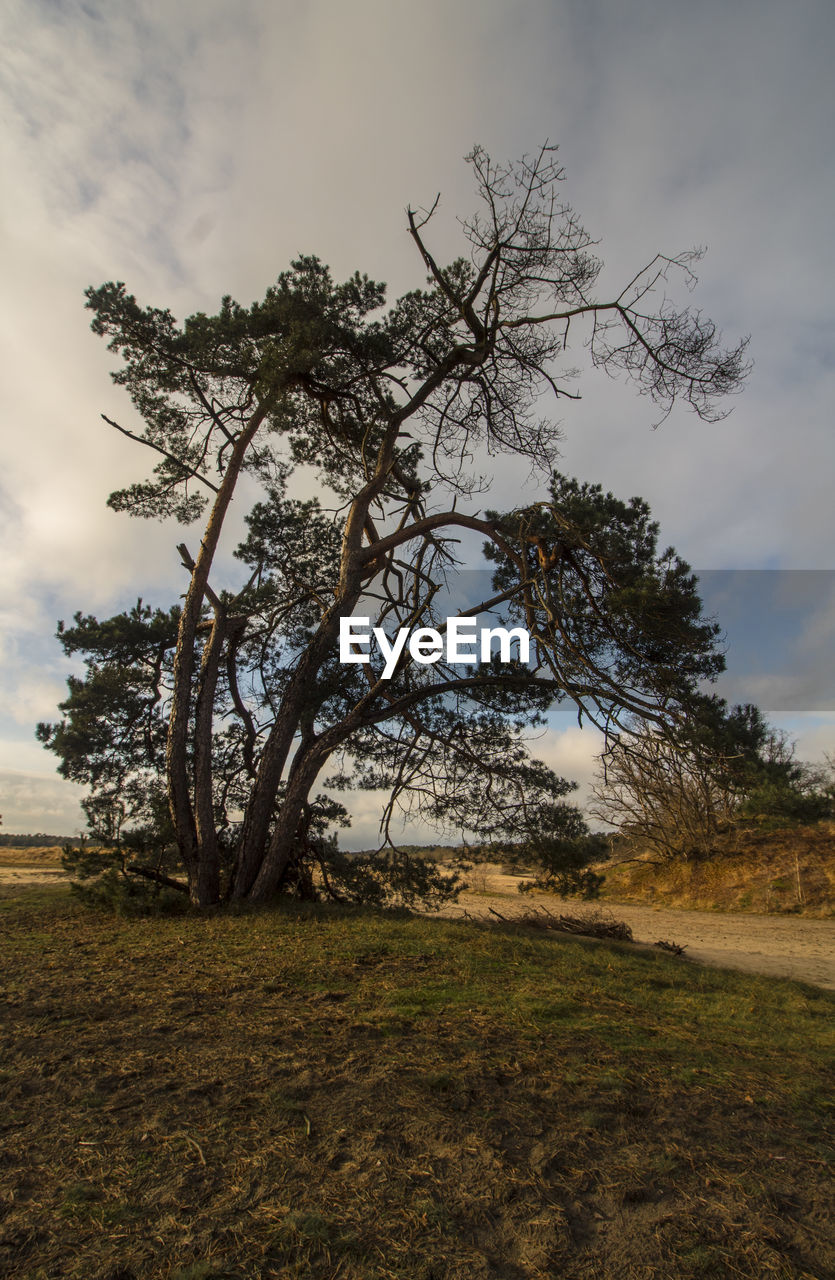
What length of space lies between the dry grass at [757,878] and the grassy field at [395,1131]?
54.8 feet

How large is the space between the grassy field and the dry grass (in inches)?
658

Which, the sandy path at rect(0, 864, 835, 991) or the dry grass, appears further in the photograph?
the dry grass

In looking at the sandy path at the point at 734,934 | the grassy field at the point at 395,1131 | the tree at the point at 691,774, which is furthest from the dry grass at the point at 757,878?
the grassy field at the point at 395,1131

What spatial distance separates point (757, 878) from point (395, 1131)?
23.1 m

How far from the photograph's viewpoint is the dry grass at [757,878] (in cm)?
2075

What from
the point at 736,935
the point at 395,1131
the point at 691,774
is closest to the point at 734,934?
the point at 736,935

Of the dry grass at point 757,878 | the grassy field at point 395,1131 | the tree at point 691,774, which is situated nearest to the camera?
the grassy field at point 395,1131

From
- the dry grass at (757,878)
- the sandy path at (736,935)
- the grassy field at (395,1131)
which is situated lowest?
the sandy path at (736,935)

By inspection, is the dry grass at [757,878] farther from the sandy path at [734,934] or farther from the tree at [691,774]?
the tree at [691,774]

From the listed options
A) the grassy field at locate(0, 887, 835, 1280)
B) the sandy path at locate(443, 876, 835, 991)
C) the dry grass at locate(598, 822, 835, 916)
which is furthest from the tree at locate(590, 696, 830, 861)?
the dry grass at locate(598, 822, 835, 916)

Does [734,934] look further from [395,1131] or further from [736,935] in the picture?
[395,1131]

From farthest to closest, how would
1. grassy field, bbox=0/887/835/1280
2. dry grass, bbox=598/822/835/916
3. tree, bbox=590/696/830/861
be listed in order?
1. dry grass, bbox=598/822/835/916
2. tree, bbox=590/696/830/861
3. grassy field, bbox=0/887/835/1280

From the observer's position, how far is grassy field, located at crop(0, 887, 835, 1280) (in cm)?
248

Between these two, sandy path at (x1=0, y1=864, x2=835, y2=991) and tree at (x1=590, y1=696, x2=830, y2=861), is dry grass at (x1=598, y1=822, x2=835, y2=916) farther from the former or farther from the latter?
tree at (x1=590, y1=696, x2=830, y2=861)
